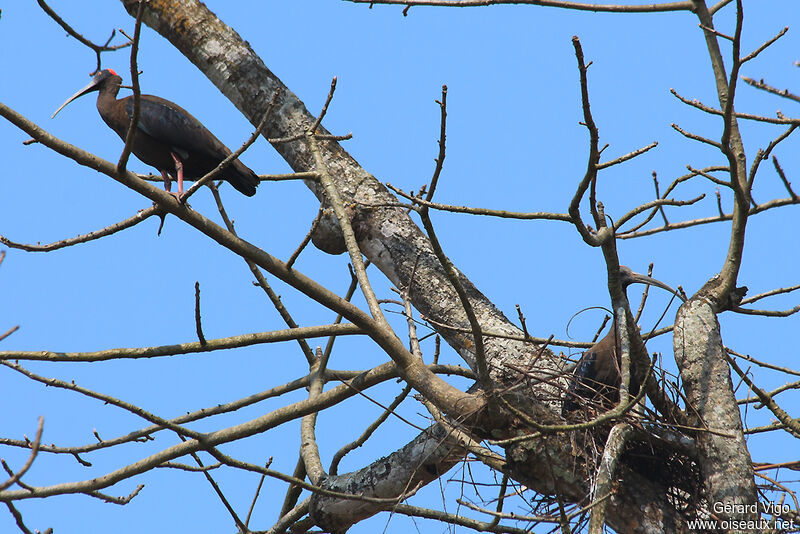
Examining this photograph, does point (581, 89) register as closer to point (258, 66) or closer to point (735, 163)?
point (735, 163)

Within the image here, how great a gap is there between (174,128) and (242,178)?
62cm

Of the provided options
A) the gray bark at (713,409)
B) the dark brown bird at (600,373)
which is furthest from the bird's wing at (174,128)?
the gray bark at (713,409)

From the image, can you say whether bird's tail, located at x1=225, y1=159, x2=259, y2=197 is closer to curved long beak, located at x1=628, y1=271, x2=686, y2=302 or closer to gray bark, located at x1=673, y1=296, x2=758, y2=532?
curved long beak, located at x1=628, y1=271, x2=686, y2=302

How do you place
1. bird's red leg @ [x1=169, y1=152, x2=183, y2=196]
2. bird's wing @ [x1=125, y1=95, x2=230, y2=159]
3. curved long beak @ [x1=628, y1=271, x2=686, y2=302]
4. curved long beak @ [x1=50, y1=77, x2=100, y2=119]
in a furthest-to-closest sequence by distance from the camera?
curved long beak @ [x1=50, y1=77, x2=100, y2=119], bird's wing @ [x1=125, y1=95, x2=230, y2=159], bird's red leg @ [x1=169, y1=152, x2=183, y2=196], curved long beak @ [x1=628, y1=271, x2=686, y2=302]

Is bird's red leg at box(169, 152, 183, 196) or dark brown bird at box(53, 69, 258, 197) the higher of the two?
dark brown bird at box(53, 69, 258, 197)

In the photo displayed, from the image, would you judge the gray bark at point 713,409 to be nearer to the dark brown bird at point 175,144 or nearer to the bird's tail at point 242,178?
the bird's tail at point 242,178

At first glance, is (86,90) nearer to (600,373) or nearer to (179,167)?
(179,167)

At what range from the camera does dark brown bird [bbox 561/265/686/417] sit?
4.08 meters

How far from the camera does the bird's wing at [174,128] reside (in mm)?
5559

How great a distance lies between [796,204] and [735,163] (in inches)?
12.2

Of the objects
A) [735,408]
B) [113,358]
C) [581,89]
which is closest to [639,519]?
[735,408]

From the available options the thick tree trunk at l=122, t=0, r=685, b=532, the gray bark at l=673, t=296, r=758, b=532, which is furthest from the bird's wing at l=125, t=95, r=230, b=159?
the gray bark at l=673, t=296, r=758, b=532

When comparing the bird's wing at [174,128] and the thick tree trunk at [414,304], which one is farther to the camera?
the bird's wing at [174,128]

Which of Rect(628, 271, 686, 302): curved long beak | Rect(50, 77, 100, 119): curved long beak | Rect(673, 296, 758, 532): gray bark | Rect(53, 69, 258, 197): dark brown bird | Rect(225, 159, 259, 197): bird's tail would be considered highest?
Rect(50, 77, 100, 119): curved long beak
